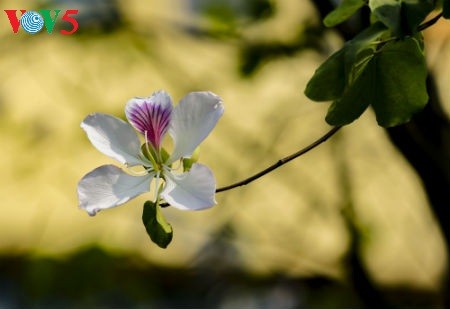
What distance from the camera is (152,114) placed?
580 mm

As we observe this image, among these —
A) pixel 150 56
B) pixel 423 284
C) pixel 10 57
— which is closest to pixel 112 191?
pixel 150 56

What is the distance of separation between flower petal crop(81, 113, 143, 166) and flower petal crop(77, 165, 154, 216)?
0.08ft

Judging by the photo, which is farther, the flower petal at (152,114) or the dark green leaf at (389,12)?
the flower petal at (152,114)

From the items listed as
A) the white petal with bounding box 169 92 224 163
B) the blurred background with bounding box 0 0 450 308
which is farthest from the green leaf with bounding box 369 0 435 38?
the blurred background with bounding box 0 0 450 308

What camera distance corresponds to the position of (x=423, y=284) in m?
2.04

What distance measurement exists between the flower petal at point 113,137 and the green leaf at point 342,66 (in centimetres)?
12

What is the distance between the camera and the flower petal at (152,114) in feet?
1.86

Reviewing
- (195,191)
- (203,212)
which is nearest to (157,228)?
(195,191)

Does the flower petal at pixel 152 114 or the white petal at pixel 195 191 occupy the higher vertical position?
the flower petal at pixel 152 114

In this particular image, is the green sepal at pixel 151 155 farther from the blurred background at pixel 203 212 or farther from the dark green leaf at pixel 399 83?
the blurred background at pixel 203 212

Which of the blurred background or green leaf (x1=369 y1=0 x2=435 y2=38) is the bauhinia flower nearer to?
green leaf (x1=369 y1=0 x2=435 y2=38)

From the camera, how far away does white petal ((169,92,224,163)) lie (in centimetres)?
52

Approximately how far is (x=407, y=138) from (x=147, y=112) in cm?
50

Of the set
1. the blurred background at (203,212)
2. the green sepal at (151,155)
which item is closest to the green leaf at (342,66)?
the green sepal at (151,155)
